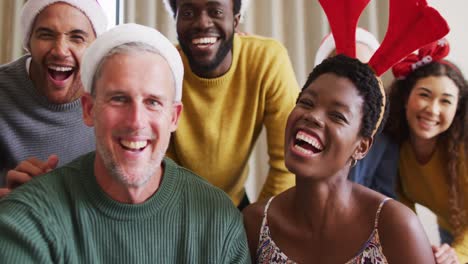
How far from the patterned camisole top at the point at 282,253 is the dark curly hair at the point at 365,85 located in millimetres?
227

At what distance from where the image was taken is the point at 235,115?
6.72 ft

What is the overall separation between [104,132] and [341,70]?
2.24 feet

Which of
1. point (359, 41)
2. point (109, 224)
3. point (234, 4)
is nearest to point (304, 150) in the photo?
point (109, 224)

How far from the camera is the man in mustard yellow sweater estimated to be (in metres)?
2.03

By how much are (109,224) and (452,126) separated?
1.51 metres

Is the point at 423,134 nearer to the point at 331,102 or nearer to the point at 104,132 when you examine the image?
the point at 331,102

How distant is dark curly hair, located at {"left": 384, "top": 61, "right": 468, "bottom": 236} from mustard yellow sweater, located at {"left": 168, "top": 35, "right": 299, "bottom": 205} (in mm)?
531

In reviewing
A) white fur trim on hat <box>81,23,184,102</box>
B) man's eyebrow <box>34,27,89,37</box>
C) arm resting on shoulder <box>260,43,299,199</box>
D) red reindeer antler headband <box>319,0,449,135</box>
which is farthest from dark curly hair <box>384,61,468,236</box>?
man's eyebrow <box>34,27,89,37</box>

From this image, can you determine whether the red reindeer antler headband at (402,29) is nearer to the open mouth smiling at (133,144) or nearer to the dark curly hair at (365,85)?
the dark curly hair at (365,85)

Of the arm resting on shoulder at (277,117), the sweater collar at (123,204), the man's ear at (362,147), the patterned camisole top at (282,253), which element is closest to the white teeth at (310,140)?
the man's ear at (362,147)

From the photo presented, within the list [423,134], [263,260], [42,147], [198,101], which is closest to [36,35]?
[42,147]

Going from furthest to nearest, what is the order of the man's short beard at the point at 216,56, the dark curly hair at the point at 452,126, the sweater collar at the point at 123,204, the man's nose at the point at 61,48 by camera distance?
the dark curly hair at the point at 452,126 → the man's short beard at the point at 216,56 → the man's nose at the point at 61,48 → the sweater collar at the point at 123,204

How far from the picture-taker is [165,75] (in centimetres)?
145

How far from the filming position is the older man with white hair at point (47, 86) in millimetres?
1878
